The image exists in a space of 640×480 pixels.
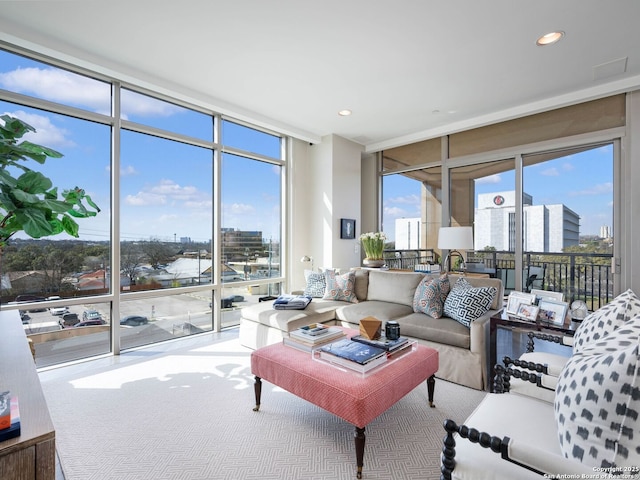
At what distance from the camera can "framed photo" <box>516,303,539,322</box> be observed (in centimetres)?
235

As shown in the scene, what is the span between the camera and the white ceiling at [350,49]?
2.36 m

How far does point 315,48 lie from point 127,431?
10.9 feet

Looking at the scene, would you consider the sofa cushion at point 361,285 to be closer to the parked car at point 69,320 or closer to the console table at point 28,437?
the parked car at point 69,320

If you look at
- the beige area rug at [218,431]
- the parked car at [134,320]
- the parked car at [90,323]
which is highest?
the parked car at [90,323]

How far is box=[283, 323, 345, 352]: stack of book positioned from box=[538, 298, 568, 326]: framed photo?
1.51 metres

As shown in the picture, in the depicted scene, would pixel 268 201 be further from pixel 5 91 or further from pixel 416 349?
pixel 416 349

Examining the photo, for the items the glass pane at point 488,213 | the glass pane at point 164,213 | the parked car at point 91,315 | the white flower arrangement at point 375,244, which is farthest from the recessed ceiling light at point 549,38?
the parked car at point 91,315

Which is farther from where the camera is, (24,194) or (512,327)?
(512,327)

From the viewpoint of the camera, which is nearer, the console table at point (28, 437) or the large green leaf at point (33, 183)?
the console table at point (28, 437)

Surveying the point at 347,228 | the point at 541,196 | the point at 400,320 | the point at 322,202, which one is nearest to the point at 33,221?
the point at 400,320

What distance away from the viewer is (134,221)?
3611 mm

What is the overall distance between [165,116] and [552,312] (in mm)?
4408

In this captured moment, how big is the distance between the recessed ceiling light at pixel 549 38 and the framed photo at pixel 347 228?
126 inches

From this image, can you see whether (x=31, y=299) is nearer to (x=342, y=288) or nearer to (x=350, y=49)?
(x=342, y=288)
